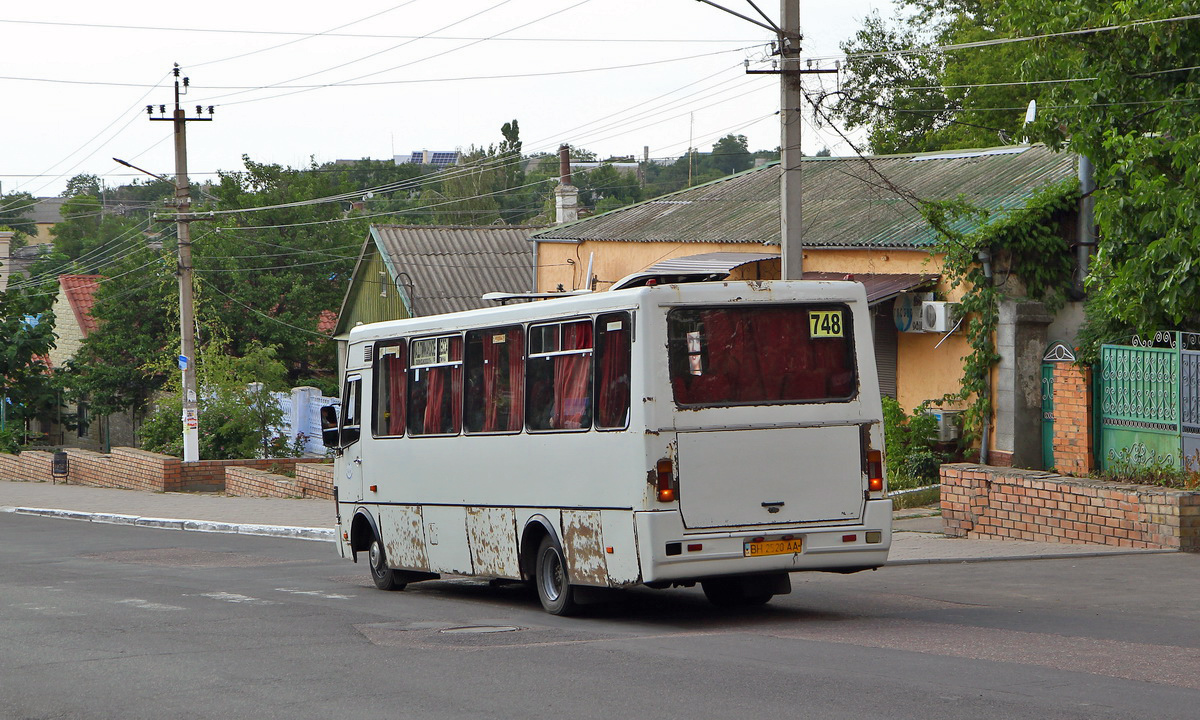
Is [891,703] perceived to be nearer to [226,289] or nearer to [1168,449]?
[1168,449]

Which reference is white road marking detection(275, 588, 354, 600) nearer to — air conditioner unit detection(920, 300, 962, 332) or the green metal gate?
the green metal gate

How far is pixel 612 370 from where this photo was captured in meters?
11.2

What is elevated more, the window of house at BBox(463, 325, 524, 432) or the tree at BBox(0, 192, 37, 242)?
the tree at BBox(0, 192, 37, 242)

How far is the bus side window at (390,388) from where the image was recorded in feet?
47.4

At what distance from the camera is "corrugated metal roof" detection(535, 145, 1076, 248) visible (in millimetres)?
23688

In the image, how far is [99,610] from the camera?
1295cm

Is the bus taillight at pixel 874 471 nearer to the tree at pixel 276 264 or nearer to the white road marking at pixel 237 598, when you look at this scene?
the white road marking at pixel 237 598

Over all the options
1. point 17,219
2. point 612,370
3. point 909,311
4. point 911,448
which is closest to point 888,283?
point 909,311

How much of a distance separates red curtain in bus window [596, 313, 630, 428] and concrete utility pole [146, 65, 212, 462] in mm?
21293

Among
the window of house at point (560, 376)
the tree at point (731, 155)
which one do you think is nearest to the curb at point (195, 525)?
the window of house at point (560, 376)

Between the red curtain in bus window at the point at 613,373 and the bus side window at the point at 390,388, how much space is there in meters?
3.61

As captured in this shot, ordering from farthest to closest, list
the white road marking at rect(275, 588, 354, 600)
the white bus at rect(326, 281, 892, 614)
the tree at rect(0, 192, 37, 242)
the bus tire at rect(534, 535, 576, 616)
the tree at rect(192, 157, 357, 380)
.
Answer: the tree at rect(0, 192, 37, 242) < the tree at rect(192, 157, 357, 380) < the white road marking at rect(275, 588, 354, 600) < the bus tire at rect(534, 535, 576, 616) < the white bus at rect(326, 281, 892, 614)

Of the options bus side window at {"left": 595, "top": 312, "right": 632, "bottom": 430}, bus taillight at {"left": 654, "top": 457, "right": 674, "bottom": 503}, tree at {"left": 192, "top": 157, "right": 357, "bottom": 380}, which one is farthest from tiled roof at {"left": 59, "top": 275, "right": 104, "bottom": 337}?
bus taillight at {"left": 654, "top": 457, "right": 674, "bottom": 503}

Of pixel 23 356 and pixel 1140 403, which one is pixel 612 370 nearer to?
pixel 1140 403
